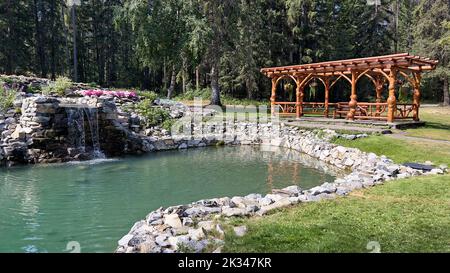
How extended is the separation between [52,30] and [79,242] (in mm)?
37475

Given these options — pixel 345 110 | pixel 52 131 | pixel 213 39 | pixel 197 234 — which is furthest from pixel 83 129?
pixel 345 110

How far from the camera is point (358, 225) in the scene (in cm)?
572

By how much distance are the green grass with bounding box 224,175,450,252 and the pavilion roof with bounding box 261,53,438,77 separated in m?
9.85

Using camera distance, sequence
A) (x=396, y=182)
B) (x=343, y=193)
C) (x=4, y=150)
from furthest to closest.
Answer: (x=4, y=150)
(x=396, y=182)
(x=343, y=193)

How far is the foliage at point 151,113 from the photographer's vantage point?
19469 millimetres

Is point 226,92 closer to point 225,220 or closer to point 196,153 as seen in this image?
point 196,153

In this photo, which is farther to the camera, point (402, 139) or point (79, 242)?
point (402, 139)

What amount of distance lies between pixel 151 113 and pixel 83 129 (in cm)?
443

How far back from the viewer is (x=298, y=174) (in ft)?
41.0

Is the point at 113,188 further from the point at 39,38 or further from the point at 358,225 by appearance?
the point at 39,38

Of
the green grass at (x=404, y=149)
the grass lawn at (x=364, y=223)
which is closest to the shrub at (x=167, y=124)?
the green grass at (x=404, y=149)

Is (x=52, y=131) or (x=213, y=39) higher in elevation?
(x=213, y=39)

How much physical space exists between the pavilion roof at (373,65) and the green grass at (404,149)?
386 centimetres
